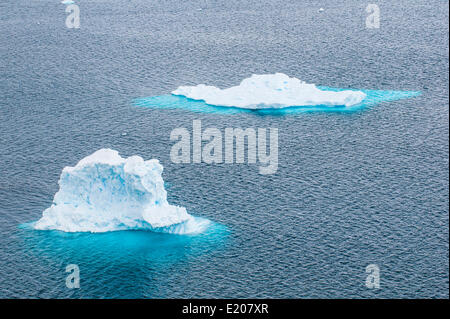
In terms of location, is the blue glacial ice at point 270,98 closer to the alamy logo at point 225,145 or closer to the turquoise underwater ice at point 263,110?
the turquoise underwater ice at point 263,110

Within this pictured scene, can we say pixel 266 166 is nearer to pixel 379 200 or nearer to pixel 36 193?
pixel 379 200

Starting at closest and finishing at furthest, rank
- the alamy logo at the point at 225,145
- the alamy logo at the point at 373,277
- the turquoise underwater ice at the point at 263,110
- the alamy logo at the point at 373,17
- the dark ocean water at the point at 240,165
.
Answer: the alamy logo at the point at 373,277 → the dark ocean water at the point at 240,165 → the alamy logo at the point at 225,145 → the turquoise underwater ice at the point at 263,110 → the alamy logo at the point at 373,17

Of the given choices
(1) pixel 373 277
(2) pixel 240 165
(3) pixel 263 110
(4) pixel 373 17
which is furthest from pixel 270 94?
(4) pixel 373 17

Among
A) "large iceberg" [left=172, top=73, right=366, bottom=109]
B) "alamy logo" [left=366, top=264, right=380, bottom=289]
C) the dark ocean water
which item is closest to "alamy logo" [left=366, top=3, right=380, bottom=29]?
the dark ocean water

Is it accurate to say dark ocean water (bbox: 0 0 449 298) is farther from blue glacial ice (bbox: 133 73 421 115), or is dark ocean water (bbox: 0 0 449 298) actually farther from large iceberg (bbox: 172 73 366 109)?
large iceberg (bbox: 172 73 366 109)

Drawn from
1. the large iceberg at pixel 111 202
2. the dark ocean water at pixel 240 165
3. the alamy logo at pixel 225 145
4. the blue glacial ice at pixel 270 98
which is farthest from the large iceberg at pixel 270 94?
the large iceberg at pixel 111 202

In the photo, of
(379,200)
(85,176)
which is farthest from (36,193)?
(379,200)
